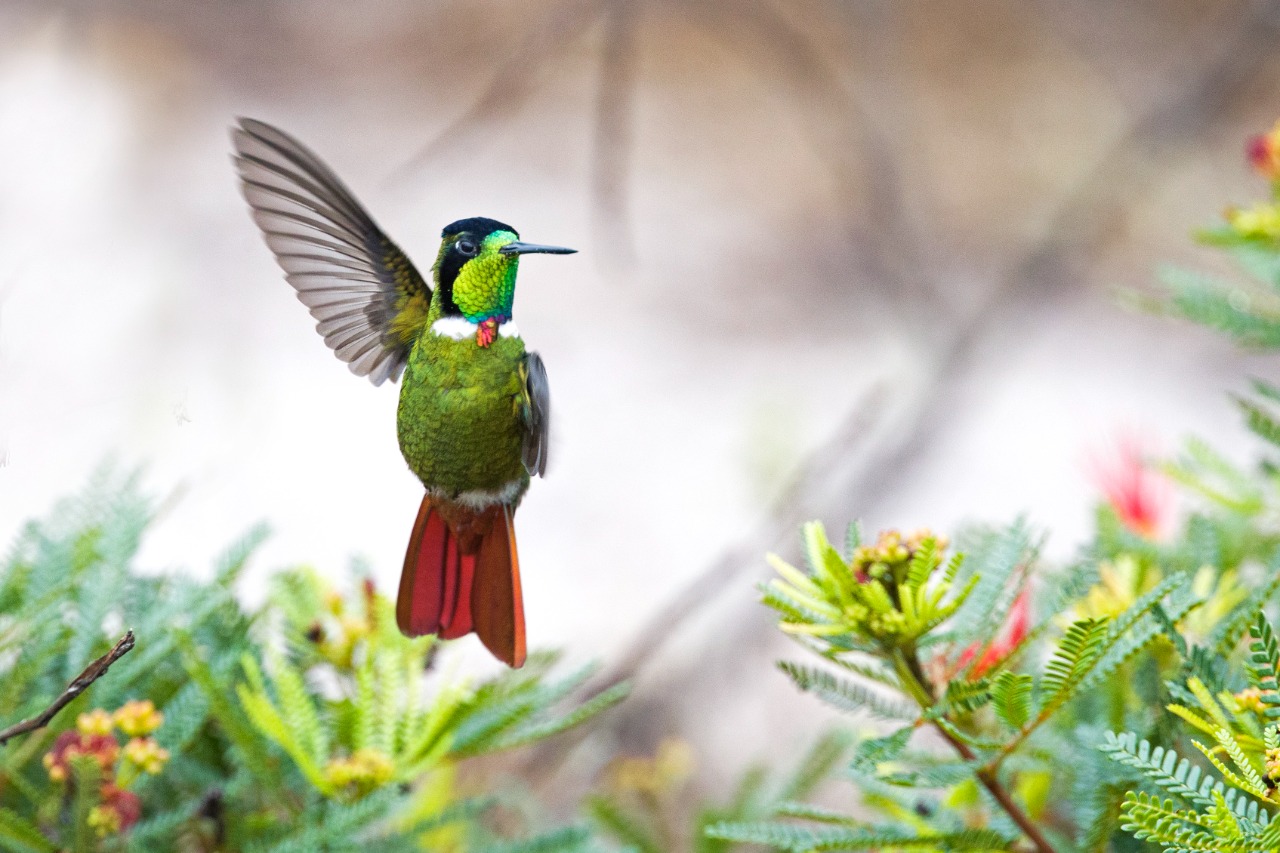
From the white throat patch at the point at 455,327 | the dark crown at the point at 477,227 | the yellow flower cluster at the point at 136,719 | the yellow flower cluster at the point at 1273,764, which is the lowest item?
the yellow flower cluster at the point at 1273,764

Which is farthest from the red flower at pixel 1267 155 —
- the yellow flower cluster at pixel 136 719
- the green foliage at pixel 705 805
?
the yellow flower cluster at pixel 136 719

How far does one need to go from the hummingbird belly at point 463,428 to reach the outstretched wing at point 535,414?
24mm

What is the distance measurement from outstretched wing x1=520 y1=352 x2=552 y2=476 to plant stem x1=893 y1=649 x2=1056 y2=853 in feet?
0.92

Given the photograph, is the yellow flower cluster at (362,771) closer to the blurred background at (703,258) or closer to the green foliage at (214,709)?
the green foliage at (214,709)

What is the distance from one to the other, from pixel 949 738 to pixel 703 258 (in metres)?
3.30

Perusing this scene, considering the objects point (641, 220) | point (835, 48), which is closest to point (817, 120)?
point (835, 48)

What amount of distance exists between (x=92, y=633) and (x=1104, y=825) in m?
0.71

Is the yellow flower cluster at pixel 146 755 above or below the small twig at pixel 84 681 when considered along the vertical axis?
below

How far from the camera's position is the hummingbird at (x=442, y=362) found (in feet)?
1.94

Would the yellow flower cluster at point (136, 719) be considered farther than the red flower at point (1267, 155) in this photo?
No

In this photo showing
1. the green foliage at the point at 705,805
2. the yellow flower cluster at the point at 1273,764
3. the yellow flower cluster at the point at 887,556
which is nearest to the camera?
the yellow flower cluster at the point at 1273,764

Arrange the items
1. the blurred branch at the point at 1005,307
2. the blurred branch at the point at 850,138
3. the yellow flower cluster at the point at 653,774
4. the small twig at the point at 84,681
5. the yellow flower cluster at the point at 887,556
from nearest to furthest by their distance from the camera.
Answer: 1. the small twig at the point at 84,681
2. the yellow flower cluster at the point at 887,556
3. the yellow flower cluster at the point at 653,774
4. the blurred branch at the point at 1005,307
5. the blurred branch at the point at 850,138

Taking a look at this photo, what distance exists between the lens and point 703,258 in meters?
3.98

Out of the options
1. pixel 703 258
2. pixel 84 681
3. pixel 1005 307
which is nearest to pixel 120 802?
pixel 84 681
